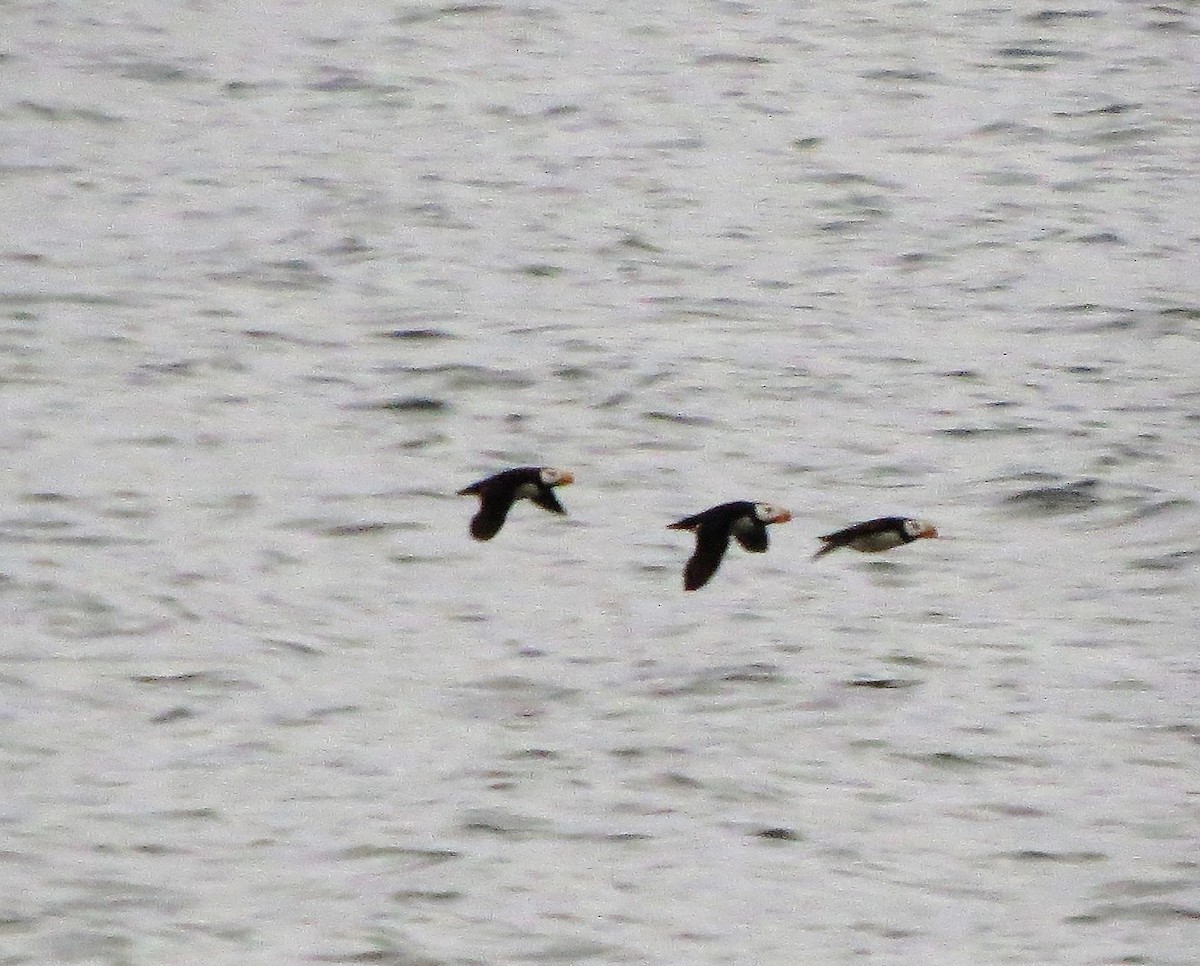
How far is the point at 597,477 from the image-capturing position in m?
17.1

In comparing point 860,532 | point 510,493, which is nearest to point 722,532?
point 510,493

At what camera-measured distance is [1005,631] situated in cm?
1480

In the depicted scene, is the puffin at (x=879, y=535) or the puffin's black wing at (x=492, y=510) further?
the puffin at (x=879, y=535)

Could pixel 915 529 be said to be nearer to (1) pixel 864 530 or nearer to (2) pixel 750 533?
(1) pixel 864 530

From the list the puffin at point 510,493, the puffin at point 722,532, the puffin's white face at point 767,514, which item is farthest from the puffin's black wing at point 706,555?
the puffin at point 510,493

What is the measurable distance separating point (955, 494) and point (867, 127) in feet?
28.0

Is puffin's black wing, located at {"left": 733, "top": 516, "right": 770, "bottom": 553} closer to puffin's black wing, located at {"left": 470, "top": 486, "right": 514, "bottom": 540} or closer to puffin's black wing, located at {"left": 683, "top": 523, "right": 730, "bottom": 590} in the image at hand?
puffin's black wing, located at {"left": 683, "top": 523, "right": 730, "bottom": 590}

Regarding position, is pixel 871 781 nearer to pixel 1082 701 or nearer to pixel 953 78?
pixel 1082 701

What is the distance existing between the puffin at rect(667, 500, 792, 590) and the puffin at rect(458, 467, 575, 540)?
56cm

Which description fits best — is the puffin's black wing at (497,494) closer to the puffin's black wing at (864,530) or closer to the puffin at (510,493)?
the puffin at (510,493)

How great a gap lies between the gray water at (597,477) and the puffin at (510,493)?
49.1 inches

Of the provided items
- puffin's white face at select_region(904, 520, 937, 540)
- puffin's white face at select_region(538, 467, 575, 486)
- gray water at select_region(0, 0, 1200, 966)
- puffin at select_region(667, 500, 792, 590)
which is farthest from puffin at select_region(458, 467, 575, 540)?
puffin's white face at select_region(904, 520, 937, 540)

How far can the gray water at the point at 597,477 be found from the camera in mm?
12180

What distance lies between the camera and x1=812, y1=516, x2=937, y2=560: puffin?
533 inches
